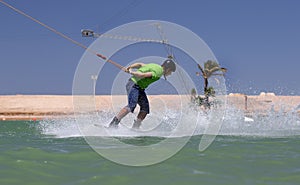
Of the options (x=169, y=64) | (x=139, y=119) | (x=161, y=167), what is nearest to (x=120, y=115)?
(x=139, y=119)

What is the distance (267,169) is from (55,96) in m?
55.7

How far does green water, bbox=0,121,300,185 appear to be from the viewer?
188 inches

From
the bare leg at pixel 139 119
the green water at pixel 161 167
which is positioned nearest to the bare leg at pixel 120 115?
the bare leg at pixel 139 119

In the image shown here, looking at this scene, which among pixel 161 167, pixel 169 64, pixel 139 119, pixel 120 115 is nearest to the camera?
pixel 161 167

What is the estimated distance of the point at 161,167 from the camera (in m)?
5.45

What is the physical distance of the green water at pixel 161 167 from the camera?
4.77 m

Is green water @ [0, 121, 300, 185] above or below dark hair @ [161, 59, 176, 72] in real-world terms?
below

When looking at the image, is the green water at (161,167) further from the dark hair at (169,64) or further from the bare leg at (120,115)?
the dark hair at (169,64)

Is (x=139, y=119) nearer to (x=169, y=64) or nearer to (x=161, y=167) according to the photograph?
(x=169, y=64)

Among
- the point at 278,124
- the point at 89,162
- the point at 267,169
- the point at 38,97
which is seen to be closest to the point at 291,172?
the point at 267,169

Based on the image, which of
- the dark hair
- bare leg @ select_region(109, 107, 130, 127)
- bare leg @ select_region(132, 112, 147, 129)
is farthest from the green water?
the dark hair

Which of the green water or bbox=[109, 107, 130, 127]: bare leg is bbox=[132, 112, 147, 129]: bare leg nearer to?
bbox=[109, 107, 130, 127]: bare leg

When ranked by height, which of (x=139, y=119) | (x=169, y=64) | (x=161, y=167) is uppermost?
(x=169, y=64)

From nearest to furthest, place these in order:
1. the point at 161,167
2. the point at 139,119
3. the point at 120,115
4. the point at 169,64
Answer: the point at 161,167 < the point at 120,115 < the point at 169,64 < the point at 139,119
